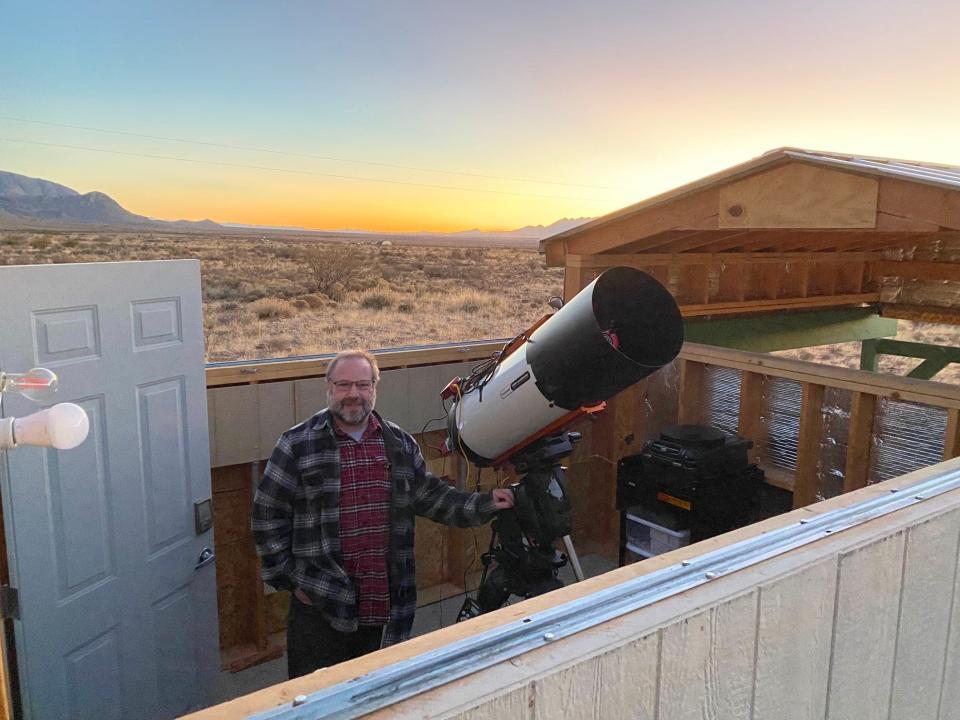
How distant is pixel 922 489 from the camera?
5.28 feet

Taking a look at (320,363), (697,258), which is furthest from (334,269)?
(320,363)

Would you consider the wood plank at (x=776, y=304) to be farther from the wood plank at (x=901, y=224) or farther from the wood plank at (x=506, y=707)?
the wood plank at (x=506, y=707)

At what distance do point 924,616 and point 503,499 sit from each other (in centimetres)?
147

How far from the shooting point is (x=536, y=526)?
2.58 meters

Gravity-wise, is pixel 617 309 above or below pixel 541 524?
above

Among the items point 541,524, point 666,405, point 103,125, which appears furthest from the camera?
point 103,125

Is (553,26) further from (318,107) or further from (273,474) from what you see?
(273,474)

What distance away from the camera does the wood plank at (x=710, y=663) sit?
1.09 meters

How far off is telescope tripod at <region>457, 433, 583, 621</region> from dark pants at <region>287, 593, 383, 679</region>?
0.53 meters

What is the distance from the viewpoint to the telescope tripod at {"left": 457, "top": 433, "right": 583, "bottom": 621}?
8.46ft

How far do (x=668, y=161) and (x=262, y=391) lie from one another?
4279cm

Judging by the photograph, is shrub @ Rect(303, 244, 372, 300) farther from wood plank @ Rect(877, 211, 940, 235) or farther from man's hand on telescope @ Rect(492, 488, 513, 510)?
man's hand on telescope @ Rect(492, 488, 513, 510)

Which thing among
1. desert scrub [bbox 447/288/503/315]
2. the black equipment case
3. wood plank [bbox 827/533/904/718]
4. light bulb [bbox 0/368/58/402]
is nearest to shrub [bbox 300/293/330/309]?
desert scrub [bbox 447/288/503/315]

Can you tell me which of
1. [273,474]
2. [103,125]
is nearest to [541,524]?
[273,474]
